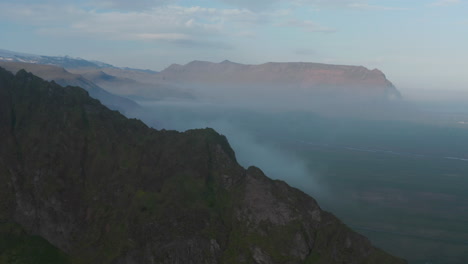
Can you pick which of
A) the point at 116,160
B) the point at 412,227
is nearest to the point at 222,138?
the point at 116,160

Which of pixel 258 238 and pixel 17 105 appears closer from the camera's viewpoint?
pixel 258 238

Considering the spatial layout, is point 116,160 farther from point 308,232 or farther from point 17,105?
point 308,232

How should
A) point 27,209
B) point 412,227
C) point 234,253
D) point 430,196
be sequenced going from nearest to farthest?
point 234,253 < point 27,209 < point 412,227 < point 430,196

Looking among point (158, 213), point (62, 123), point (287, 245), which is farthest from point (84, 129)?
point (287, 245)

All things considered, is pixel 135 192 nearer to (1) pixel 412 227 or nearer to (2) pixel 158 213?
(2) pixel 158 213

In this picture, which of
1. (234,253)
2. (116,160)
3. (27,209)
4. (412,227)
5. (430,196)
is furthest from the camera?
(430,196)

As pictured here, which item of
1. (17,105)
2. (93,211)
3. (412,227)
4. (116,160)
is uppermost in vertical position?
(17,105)

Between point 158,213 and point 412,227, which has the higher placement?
point 158,213
